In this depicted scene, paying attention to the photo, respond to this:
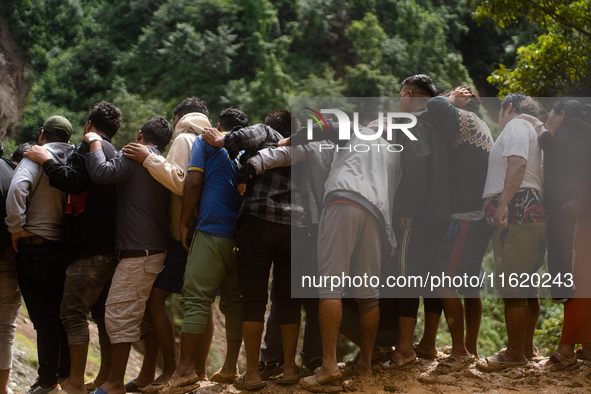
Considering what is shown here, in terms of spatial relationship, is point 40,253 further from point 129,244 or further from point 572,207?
point 572,207

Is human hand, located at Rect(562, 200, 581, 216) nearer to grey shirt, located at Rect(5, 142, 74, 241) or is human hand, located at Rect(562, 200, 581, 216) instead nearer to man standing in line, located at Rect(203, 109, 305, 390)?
man standing in line, located at Rect(203, 109, 305, 390)

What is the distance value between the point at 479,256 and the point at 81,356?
2.91 m

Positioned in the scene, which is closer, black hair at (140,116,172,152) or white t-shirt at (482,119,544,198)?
white t-shirt at (482,119,544,198)

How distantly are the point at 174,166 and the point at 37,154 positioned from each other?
973 mm

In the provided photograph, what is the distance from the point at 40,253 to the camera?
351cm

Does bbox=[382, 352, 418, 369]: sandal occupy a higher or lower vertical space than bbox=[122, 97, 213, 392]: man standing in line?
lower

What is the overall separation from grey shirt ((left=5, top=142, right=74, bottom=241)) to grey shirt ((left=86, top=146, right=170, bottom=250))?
46 cm

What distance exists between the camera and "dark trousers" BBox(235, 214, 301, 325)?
3.32 meters

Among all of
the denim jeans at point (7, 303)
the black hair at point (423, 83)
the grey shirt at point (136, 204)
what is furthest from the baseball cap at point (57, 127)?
the black hair at point (423, 83)

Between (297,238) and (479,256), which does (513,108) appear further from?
(297,238)

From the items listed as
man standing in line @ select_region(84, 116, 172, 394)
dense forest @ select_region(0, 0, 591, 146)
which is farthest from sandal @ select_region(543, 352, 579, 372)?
dense forest @ select_region(0, 0, 591, 146)

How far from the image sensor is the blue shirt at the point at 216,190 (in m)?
3.48

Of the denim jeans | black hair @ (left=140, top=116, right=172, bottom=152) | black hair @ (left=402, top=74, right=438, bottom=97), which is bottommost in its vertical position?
the denim jeans

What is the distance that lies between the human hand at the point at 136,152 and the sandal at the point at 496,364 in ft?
9.41
